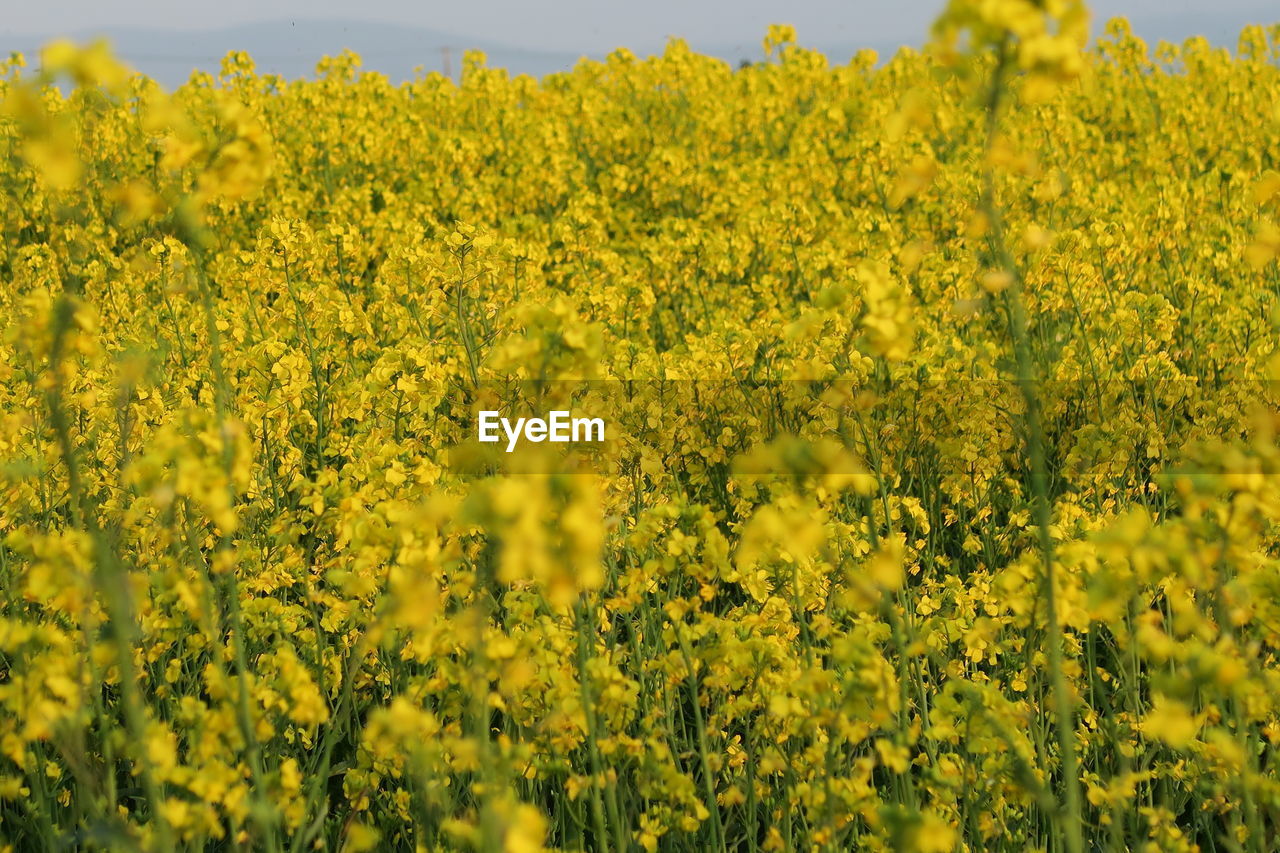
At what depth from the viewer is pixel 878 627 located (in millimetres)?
2828

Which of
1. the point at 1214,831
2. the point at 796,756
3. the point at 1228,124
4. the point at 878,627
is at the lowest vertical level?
the point at 1214,831

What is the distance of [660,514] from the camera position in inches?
104

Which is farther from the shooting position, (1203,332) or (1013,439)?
(1203,332)

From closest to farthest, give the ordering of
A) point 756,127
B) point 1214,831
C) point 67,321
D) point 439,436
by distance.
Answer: point 67,321 → point 1214,831 → point 439,436 → point 756,127

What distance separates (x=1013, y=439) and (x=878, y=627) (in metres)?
2.55

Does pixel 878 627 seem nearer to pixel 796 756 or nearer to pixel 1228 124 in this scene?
pixel 796 756

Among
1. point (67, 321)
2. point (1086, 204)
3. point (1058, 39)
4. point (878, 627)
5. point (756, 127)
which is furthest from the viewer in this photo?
point (756, 127)

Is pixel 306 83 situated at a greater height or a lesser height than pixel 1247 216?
greater

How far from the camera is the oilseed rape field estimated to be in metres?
2.04

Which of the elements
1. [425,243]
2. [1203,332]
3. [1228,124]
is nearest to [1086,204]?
[1203,332]

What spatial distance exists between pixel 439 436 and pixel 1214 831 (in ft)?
9.84

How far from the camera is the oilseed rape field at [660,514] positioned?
2.04 m

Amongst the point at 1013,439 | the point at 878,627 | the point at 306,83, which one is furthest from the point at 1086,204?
the point at 306,83

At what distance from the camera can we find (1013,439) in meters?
5.10
